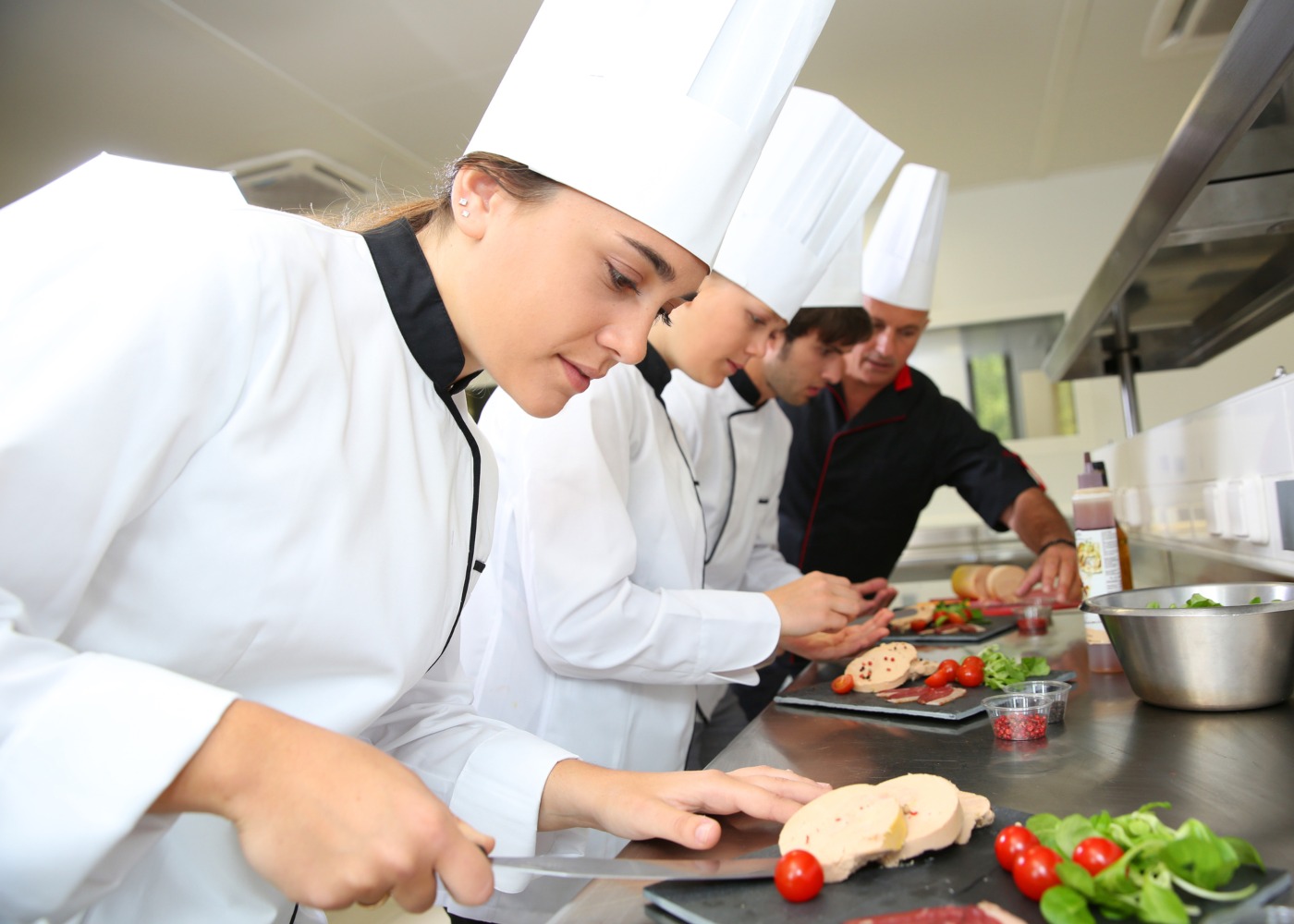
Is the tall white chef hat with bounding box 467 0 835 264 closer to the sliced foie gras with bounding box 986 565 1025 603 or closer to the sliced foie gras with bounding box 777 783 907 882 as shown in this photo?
the sliced foie gras with bounding box 777 783 907 882

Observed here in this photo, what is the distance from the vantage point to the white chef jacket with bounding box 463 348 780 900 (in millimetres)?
1525

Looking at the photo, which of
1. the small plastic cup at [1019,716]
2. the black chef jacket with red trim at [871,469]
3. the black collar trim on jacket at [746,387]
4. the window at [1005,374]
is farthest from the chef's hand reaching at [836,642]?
the window at [1005,374]

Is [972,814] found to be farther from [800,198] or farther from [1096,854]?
[800,198]

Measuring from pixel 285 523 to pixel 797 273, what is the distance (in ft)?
4.50

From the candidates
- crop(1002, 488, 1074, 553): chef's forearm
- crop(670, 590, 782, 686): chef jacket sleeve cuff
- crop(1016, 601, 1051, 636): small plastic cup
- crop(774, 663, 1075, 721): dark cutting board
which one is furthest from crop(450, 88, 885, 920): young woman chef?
crop(1002, 488, 1074, 553): chef's forearm

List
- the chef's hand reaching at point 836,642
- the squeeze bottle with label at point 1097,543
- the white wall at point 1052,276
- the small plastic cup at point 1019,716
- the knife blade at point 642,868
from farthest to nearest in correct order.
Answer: the white wall at point 1052,276 → the chef's hand reaching at point 836,642 → the squeeze bottle with label at point 1097,543 → the small plastic cup at point 1019,716 → the knife blade at point 642,868

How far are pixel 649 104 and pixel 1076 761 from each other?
3.08 ft

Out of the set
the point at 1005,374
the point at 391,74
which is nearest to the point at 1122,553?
the point at 391,74

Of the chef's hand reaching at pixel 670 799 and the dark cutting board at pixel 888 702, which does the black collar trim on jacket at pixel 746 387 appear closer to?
the dark cutting board at pixel 888 702

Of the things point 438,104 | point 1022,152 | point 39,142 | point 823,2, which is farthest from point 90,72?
point 1022,152

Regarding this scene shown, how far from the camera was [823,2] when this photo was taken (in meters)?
1.39

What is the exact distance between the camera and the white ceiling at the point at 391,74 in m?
3.44

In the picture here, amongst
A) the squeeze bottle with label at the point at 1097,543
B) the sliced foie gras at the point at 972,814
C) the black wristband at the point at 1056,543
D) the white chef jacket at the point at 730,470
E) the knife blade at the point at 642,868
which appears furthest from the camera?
the black wristband at the point at 1056,543

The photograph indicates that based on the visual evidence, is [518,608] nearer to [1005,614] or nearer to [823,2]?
[823,2]
